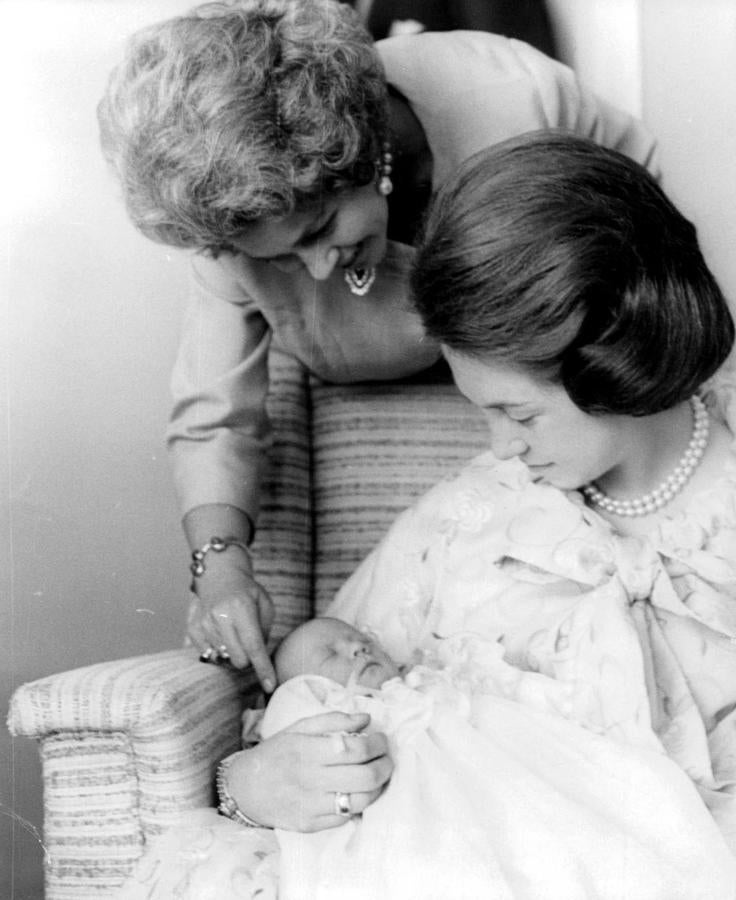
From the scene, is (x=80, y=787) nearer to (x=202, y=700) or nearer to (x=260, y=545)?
(x=202, y=700)

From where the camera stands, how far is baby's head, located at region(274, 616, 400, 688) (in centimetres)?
158

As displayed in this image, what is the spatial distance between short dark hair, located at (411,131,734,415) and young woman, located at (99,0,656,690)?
17 centimetres

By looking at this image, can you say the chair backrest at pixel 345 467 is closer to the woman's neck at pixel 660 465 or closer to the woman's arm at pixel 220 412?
the woman's arm at pixel 220 412

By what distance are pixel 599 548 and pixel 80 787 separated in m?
0.80

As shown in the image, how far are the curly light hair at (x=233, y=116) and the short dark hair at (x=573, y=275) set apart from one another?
0.78 feet

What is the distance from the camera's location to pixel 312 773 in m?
1.35

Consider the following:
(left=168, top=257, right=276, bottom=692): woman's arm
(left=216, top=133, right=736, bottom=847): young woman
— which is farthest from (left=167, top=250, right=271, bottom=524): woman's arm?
(left=216, top=133, right=736, bottom=847): young woman

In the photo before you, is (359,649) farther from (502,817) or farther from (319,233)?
(319,233)

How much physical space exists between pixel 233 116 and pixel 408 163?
1.31ft

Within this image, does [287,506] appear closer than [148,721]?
No

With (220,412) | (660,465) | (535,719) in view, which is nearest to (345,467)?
(220,412)

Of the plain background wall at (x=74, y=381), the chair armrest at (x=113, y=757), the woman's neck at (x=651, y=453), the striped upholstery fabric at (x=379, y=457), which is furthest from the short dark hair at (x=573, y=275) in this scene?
the plain background wall at (x=74, y=381)

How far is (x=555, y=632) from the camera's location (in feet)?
5.02

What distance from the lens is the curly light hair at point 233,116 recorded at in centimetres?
148
